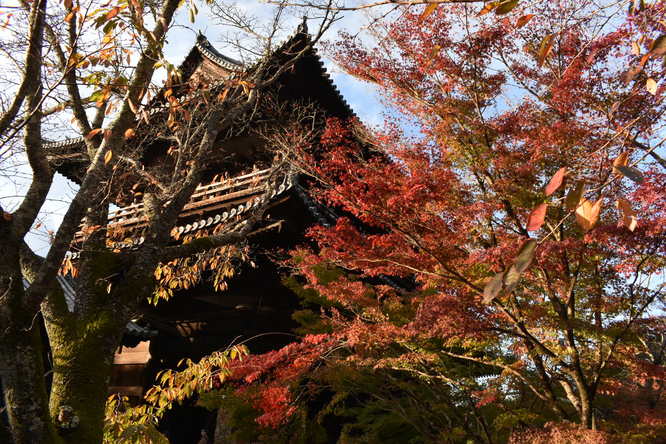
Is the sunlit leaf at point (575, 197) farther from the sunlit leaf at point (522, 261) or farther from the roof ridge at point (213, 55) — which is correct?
the roof ridge at point (213, 55)

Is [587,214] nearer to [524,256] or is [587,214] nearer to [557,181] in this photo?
[557,181]

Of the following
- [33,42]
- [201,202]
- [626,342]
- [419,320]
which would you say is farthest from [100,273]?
[626,342]

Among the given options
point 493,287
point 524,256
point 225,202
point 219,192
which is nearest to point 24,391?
point 493,287

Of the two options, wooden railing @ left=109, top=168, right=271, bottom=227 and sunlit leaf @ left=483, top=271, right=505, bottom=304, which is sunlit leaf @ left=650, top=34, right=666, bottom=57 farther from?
wooden railing @ left=109, top=168, right=271, bottom=227

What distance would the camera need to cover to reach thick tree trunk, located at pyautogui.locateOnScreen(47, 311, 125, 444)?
3.74 m

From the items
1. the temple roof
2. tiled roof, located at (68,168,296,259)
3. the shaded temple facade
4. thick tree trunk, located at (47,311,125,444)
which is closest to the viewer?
thick tree trunk, located at (47,311,125,444)

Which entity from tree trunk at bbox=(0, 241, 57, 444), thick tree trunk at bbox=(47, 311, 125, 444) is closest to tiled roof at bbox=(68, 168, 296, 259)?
thick tree trunk at bbox=(47, 311, 125, 444)

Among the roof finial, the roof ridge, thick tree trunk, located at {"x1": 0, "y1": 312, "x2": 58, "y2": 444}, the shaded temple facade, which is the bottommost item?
thick tree trunk, located at {"x1": 0, "y1": 312, "x2": 58, "y2": 444}

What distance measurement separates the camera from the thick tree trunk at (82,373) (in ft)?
12.3

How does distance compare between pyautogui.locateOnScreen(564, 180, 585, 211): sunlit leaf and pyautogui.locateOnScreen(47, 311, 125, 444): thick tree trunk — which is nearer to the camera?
pyautogui.locateOnScreen(564, 180, 585, 211): sunlit leaf

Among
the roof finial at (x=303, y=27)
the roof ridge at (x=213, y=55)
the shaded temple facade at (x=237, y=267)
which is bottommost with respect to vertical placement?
the shaded temple facade at (x=237, y=267)

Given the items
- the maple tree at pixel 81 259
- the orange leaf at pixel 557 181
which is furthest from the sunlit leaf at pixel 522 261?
the maple tree at pixel 81 259

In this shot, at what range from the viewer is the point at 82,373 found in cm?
393

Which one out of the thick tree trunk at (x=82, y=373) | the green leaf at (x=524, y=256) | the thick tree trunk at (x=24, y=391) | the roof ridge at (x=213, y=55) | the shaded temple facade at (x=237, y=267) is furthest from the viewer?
the roof ridge at (x=213, y=55)
